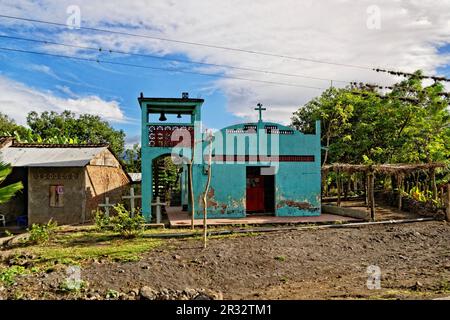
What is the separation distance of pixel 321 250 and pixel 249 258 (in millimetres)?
2450

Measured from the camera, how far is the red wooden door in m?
16.5

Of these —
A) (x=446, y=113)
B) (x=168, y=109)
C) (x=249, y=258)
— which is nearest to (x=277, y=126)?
(x=168, y=109)

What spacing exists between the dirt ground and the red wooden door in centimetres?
401

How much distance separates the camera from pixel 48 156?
16.5m

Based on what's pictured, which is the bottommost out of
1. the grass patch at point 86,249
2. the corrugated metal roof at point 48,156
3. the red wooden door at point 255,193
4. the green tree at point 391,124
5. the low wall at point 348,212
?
the grass patch at point 86,249

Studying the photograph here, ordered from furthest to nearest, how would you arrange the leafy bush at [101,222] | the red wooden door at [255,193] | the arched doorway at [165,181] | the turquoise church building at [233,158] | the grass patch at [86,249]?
the arched doorway at [165,181] → the red wooden door at [255,193] → the turquoise church building at [233,158] → the leafy bush at [101,222] → the grass patch at [86,249]

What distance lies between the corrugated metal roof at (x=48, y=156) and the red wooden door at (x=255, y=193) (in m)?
7.27

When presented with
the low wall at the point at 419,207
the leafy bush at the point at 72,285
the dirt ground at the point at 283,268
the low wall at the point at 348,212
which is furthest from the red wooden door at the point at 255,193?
the leafy bush at the point at 72,285

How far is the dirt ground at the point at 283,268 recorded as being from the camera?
7.59 metres

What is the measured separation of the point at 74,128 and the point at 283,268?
Answer: 3728 cm

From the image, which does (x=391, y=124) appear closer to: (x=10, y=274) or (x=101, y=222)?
(x=101, y=222)

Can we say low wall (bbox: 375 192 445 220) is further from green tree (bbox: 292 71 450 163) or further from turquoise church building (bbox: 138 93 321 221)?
turquoise church building (bbox: 138 93 321 221)

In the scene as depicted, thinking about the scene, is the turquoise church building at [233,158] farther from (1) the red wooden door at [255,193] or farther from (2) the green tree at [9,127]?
(2) the green tree at [9,127]
